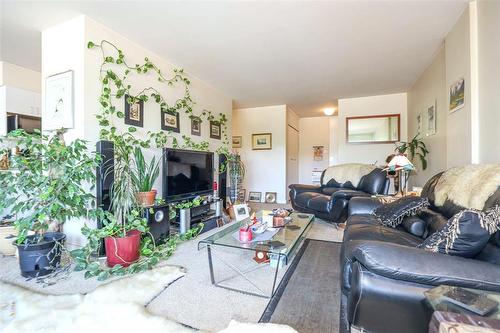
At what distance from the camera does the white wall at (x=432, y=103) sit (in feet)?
9.63

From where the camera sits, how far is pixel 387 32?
2.62 m

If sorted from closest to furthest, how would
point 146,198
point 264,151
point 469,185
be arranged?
point 469,185
point 146,198
point 264,151

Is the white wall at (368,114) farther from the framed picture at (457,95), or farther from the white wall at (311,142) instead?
the framed picture at (457,95)

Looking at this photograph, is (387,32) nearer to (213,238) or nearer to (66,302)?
(213,238)

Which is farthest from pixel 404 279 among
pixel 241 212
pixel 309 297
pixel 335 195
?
pixel 241 212

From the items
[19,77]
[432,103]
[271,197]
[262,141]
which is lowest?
[271,197]

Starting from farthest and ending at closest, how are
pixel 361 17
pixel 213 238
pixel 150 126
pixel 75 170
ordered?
pixel 150 126
pixel 361 17
pixel 75 170
pixel 213 238

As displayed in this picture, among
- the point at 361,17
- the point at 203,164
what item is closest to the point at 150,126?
the point at 203,164

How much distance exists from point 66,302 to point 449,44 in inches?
164

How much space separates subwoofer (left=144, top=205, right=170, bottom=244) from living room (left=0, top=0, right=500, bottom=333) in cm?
2

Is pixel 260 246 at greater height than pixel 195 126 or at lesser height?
lesser

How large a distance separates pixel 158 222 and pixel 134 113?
1.35 meters

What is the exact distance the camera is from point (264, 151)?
5965 mm

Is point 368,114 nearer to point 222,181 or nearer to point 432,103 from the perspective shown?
point 432,103
